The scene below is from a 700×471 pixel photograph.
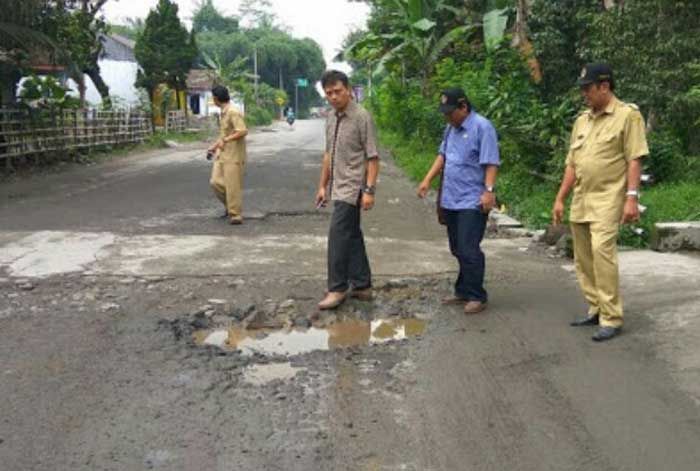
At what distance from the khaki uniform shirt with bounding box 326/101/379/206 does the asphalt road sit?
873 mm

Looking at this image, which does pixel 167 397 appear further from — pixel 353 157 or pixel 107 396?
pixel 353 157

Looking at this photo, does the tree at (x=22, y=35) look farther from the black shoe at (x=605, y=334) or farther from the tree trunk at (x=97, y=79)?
the black shoe at (x=605, y=334)

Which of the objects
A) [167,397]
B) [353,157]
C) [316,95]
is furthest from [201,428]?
[316,95]

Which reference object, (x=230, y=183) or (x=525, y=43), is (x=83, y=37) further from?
(x=230, y=183)

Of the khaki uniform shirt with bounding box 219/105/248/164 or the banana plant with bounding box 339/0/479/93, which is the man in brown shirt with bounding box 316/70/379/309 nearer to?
the khaki uniform shirt with bounding box 219/105/248/164

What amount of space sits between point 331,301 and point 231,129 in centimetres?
434

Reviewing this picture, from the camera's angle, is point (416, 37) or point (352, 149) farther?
point (416, 37)

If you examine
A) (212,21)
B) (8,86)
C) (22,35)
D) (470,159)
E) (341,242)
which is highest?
(212,21)

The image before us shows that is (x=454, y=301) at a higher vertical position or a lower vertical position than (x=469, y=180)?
lower

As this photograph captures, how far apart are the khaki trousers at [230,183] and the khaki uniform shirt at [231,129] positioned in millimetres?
68

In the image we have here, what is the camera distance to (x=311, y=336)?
17.5 feet

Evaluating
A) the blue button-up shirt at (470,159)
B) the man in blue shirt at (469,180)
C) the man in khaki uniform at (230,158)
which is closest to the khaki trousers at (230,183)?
the man in khaki uniform at (230,158)

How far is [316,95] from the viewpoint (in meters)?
108

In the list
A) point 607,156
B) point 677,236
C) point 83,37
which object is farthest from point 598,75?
point 83,37
